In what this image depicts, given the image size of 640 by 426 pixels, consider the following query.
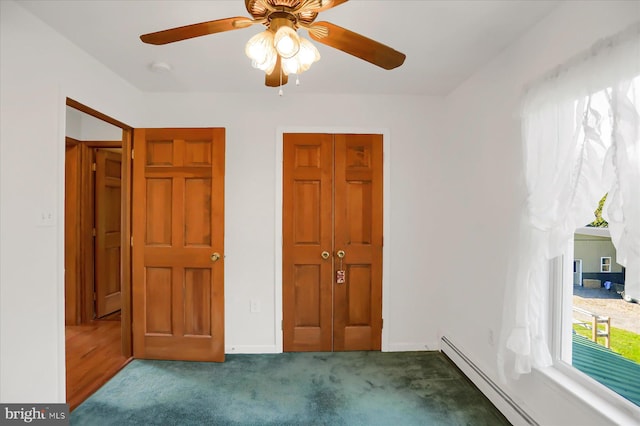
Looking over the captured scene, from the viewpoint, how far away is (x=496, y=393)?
209 centimetres

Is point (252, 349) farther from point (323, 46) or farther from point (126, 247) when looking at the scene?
point (323, 46)

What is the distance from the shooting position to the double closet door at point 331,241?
287cm

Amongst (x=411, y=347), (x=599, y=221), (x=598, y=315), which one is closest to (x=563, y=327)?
(x=598, y=315)

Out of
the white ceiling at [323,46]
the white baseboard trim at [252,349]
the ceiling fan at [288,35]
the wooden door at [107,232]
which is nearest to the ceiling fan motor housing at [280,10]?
the ceiling fan at [288,35]

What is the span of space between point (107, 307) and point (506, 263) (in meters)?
4.28

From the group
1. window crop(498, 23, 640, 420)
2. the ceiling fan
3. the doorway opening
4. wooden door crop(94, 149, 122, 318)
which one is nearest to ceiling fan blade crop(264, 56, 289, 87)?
the ceiling fan

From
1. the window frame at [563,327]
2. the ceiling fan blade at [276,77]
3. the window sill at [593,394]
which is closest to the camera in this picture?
the window sill at [593,394]

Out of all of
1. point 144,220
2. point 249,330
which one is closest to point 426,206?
point 249,330

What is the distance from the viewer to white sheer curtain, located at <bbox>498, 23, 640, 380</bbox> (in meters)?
1.21

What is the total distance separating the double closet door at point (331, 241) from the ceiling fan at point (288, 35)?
161cm

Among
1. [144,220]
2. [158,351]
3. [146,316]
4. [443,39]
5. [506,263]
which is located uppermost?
[443,39]

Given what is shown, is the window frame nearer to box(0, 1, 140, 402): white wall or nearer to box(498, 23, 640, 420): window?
box(498, 23, 640, 420): window

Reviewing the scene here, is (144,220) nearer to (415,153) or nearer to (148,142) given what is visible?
(148,142)

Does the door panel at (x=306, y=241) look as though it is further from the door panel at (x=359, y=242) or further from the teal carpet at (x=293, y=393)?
the teal carpet at (x=293, y=393)
